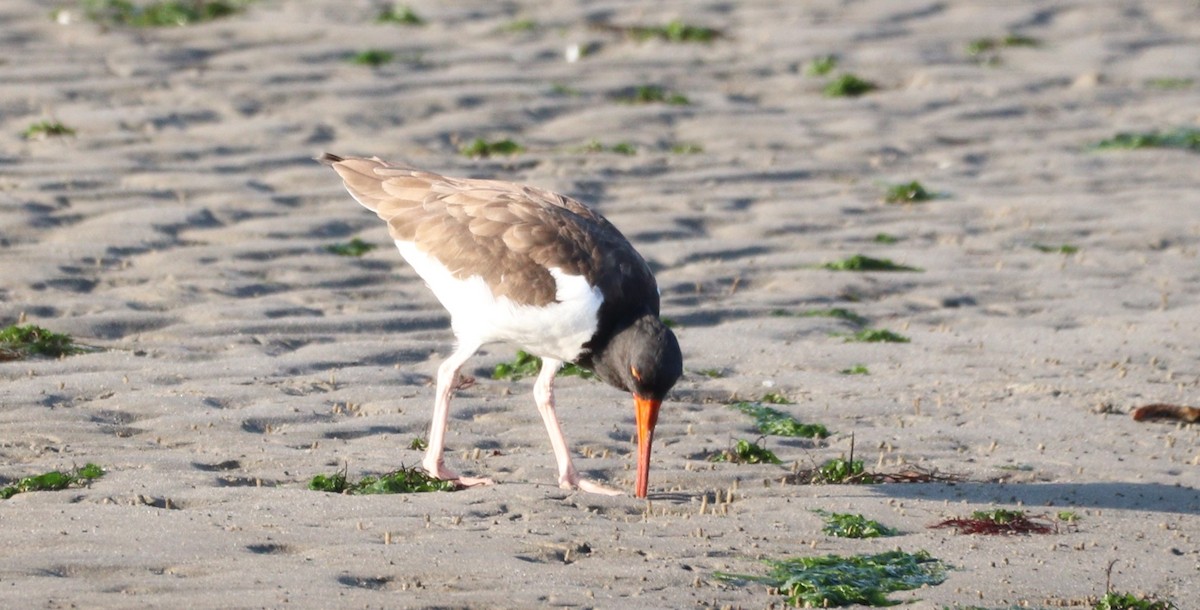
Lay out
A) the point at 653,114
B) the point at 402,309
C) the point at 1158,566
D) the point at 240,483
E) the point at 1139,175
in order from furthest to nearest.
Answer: the point at 653,114 → the point at 1139,175 → the point at 402,309 → the point at 240,483 → the point at 1158,566

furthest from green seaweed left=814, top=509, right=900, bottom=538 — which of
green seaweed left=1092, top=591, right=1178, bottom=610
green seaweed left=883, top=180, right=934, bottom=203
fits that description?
green seaweed left=883, top=180, right=934, bottom=203

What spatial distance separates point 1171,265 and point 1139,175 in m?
2.18

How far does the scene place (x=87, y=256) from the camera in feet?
32.6

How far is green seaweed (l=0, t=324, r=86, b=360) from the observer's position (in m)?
8.27

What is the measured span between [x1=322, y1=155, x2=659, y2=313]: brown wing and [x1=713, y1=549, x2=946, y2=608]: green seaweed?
1.51 metres

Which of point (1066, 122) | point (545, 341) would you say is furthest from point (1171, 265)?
point (545, 341)

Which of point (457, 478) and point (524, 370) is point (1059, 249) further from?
point (457, 478)

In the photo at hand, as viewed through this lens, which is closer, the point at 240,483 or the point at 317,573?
the point at 317,573

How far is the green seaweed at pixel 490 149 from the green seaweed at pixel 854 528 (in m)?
6.48

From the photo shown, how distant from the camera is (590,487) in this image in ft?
22.5

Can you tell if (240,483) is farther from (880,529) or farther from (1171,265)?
(1171,265)

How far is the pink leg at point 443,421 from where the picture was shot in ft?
22.7

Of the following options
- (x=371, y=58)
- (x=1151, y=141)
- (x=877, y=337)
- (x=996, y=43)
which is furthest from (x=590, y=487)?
(x=996, y=43)

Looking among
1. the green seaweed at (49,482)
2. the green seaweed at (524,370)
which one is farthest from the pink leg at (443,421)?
the green seaweed at (49,482)
